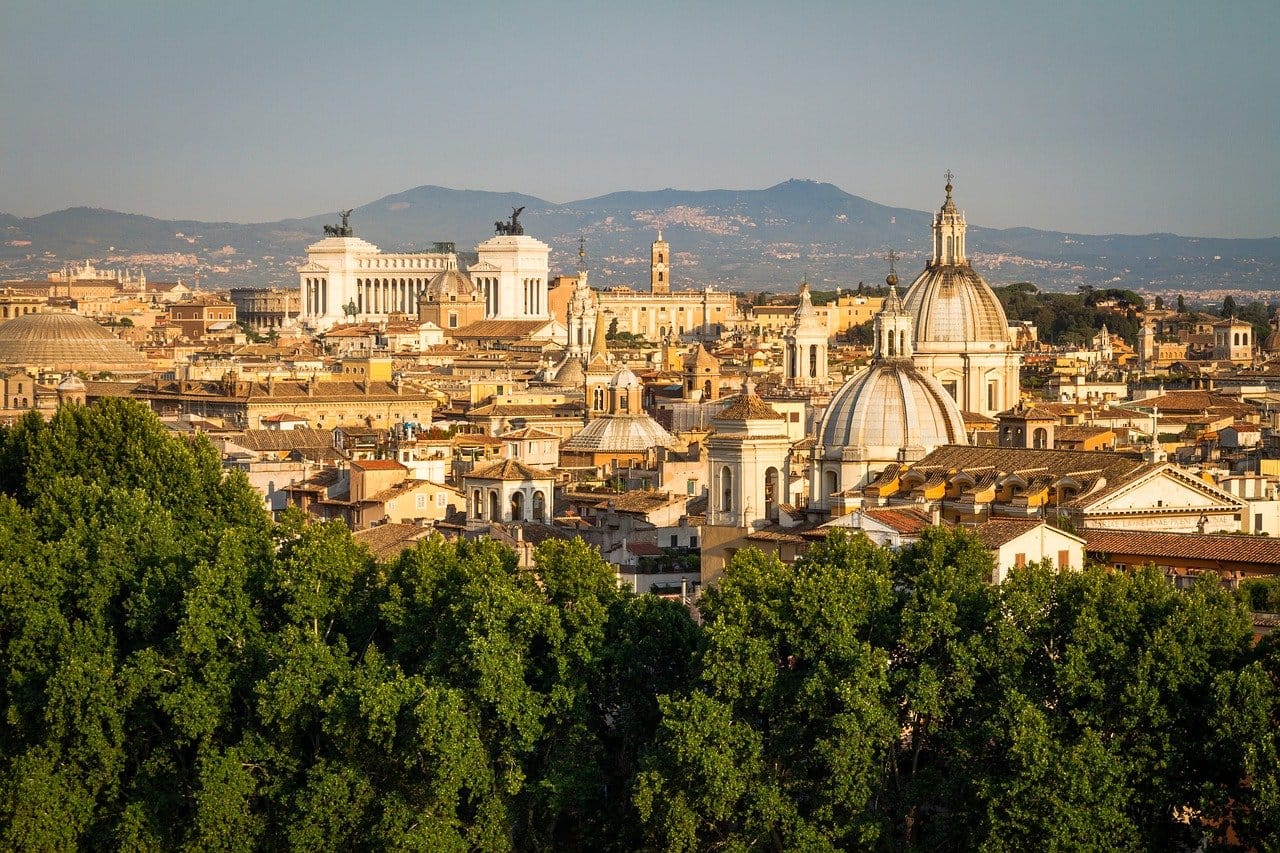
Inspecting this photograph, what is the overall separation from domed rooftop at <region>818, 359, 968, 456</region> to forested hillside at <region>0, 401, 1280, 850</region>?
11.1m

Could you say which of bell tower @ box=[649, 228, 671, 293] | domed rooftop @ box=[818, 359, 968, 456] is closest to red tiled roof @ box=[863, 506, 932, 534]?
domed rooftop @ box=[818, 359, 968, 456]

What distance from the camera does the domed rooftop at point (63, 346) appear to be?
106 m

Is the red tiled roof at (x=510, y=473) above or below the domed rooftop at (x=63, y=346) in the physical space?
above

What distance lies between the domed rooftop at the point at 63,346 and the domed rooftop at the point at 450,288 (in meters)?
40.1

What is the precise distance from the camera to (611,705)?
1113 inches

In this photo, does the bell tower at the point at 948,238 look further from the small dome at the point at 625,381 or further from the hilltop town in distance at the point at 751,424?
the small dome at the point at 625,381

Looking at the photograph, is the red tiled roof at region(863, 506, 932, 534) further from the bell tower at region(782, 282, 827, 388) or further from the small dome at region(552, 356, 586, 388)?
the small dome at region(552, 356, 586, 388)

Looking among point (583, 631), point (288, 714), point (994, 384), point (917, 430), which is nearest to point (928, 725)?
point (583, 631)

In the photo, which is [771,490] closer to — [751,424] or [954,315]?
[751,424]

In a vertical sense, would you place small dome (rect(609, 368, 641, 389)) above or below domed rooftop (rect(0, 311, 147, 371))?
above

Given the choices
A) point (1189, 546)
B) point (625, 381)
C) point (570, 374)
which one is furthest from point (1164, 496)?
point (570, 374)

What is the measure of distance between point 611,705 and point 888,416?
48.4ft

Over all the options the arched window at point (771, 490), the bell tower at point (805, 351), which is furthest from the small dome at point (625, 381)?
the arched window at point (771, 490)

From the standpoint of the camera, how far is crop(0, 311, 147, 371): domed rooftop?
10588cm
